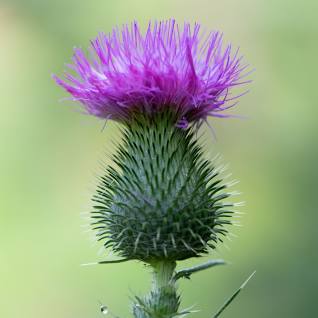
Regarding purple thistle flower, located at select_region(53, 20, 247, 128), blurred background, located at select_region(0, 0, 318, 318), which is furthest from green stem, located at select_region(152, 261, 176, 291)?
blurred background, located at select_region(0, 0, 318, 318)

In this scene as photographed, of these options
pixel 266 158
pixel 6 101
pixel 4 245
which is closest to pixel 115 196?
pixel 4 245

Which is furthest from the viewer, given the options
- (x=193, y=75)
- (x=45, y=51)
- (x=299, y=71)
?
(x=45, y=51)

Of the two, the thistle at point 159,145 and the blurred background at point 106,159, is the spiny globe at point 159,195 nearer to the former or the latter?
the thistle at point 159,145

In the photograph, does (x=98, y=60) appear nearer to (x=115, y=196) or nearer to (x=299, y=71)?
(x=115, y=196)

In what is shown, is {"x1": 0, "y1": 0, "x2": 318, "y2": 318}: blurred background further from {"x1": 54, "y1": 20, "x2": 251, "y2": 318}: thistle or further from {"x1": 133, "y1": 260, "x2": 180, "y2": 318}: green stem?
{"x1": 133, "y1": 260, "x2": 180, "y2": 318}: green stem

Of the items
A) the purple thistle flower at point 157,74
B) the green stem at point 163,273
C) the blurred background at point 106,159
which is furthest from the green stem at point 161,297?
the blurred background at point 106,159

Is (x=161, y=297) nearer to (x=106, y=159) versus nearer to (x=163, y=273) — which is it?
(x=163, y=273)

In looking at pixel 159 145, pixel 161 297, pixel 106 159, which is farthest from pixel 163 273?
pixel 106 159
